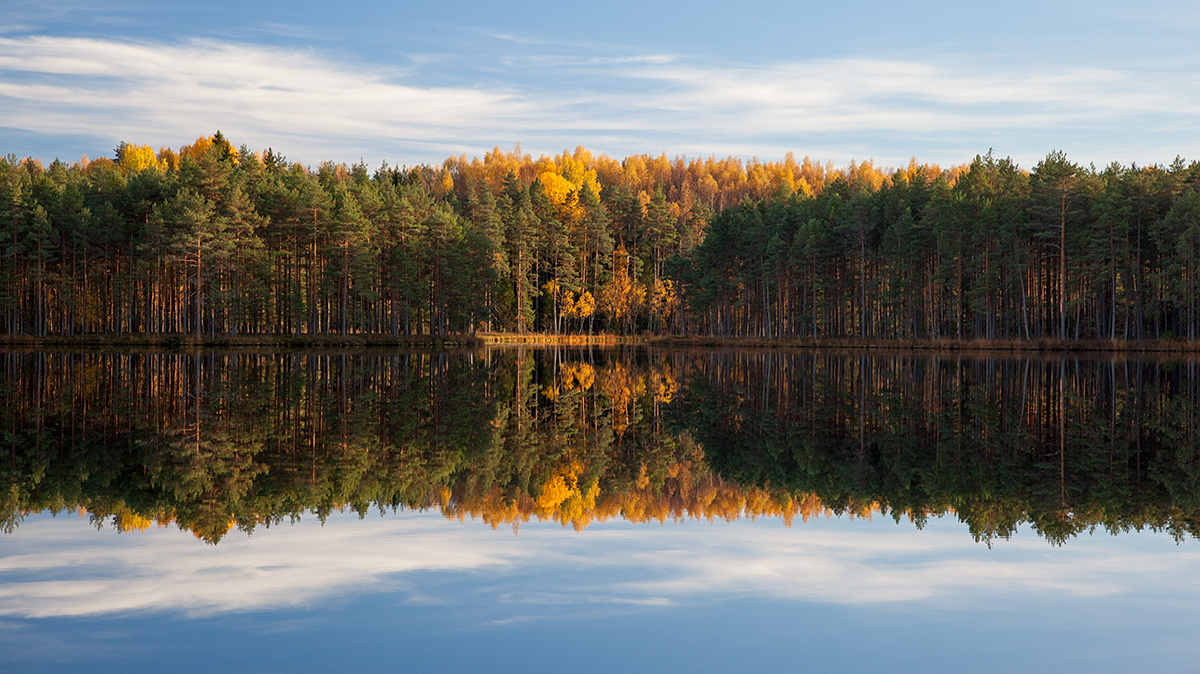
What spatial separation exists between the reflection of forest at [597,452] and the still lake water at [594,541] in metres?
0.09

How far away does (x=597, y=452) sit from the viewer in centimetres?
1734

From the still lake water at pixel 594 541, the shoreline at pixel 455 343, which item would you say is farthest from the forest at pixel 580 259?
the still lake water at pixel 594 541

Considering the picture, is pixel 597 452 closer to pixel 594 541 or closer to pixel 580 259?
pixel 594 541

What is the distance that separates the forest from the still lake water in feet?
168

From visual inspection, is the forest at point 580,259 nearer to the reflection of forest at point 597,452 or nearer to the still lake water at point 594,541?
the reflection of forest at point 597,452

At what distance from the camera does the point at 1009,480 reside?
1370cm

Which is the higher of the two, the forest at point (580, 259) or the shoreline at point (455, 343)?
the forest at point (580, 259)

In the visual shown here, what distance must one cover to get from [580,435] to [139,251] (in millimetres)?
64748

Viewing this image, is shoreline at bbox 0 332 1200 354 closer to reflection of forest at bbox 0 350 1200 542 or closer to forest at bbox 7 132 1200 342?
forest at bbox 7 132 1200 342

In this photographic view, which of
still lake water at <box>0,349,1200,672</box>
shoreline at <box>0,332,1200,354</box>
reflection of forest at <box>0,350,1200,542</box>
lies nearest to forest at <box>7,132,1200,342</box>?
shoreline at <box>0,332,1200,354</box>

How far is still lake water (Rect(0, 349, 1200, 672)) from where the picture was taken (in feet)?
22.8

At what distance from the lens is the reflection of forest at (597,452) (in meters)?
12.0

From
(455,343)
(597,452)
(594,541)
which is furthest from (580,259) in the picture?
(594,541)

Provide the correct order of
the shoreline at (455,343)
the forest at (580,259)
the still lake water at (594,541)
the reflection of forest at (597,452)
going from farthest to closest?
1. the forest at (580,259)
2. the shoreline at (455,343)
3. the reflection of forest at (597,452)
4. the still lake water at (594,541)
